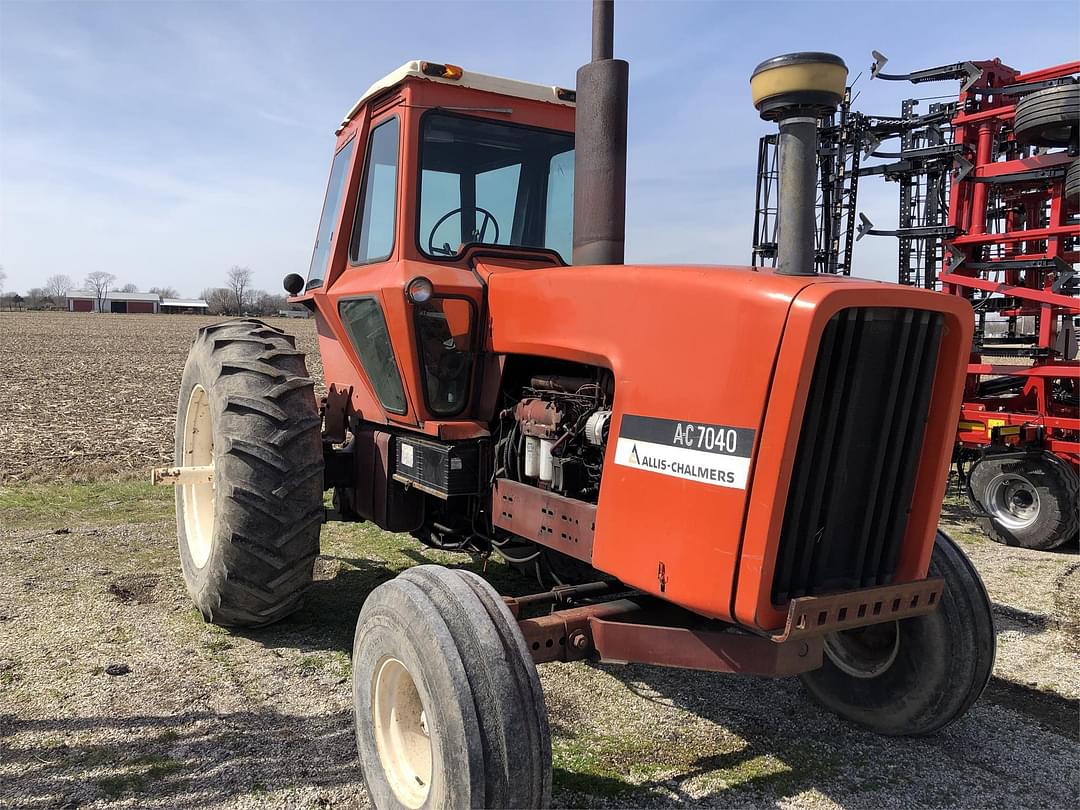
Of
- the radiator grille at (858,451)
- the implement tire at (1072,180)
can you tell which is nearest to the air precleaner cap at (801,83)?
the radiator grille at (858,451)

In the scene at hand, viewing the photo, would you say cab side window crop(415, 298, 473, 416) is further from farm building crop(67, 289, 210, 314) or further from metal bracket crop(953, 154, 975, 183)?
farm building crop(67, 289, 210, 314)

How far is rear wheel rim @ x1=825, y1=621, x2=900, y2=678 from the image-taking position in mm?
3434

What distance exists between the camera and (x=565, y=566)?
12.8 ft

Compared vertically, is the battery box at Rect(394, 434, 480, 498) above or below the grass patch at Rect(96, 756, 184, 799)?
above

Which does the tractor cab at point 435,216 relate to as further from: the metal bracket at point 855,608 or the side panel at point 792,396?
the metal bracket at point 855,608

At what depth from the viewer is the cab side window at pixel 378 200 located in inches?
156

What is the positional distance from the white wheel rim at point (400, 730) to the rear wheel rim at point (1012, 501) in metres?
5.79

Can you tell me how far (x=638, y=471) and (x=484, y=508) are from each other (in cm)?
132

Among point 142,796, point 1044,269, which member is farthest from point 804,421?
point 1044,269

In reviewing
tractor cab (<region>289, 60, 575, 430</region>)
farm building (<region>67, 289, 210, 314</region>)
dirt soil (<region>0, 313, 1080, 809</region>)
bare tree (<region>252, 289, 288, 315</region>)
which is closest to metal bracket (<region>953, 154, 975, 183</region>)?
dirt soil (<region>0, 313, 1080, 809</region>)

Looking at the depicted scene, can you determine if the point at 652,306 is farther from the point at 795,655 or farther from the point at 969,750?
the point at 969,750

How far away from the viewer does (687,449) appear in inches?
96.6

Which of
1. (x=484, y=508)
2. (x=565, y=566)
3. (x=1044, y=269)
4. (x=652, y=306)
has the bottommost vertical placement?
(x=565, y=566)

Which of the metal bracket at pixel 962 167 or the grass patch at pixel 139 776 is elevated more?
the metal bracket at pixel 962 167
